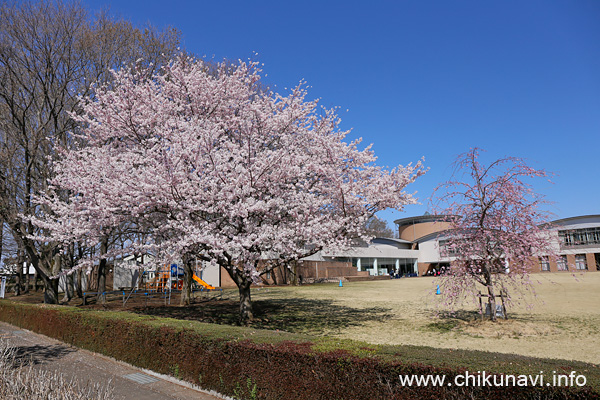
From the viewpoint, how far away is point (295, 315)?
1775 centimetres

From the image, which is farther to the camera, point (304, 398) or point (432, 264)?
point (432, 264)

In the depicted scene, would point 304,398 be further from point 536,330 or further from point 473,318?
point 473,318

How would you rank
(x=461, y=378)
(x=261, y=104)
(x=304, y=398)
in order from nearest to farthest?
(x=461, y=378)
(x=304, y=398)
(x=261, y=104)

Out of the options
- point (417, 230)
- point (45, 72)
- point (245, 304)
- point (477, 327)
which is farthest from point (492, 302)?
point (417, 230)

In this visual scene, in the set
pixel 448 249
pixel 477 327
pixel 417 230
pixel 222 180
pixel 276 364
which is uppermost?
pixel 417 230

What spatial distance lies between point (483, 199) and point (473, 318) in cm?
465

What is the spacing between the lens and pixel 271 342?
6336 millimetres

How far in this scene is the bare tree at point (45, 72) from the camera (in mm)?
17405

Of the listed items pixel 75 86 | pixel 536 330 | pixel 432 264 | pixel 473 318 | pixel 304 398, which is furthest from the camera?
pixel 432 264

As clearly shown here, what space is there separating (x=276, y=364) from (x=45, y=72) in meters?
Answer: 18.5

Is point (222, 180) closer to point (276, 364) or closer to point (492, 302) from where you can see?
point (276, 364)

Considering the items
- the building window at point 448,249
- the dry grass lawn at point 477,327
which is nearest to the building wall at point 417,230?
the dry grass lawn at point 477,327

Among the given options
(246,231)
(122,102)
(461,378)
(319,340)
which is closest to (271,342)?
(319,340)

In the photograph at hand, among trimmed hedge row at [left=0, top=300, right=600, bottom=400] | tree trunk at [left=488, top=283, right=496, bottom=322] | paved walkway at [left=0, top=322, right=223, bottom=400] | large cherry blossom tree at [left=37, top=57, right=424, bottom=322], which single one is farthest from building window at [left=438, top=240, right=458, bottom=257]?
paved walkway at [left=0, top=322, right=223, bottom=400]
